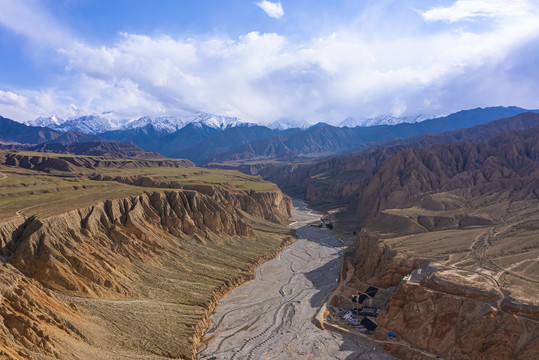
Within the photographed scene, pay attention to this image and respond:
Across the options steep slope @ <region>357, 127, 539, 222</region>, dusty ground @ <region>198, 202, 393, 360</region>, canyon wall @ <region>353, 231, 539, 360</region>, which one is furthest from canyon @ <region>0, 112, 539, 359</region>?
steep slope @ <region>357, 127, 539, 222</region>

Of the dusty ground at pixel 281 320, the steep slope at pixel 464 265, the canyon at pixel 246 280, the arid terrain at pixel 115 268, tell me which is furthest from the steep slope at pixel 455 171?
the arid terrain at pixel 115 268

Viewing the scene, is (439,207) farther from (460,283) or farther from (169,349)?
(169,349)

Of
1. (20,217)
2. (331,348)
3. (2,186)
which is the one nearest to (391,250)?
(331,348)

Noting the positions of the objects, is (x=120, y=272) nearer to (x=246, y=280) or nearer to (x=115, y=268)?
(x=115, y=268)

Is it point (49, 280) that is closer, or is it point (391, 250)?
point (49, 280)

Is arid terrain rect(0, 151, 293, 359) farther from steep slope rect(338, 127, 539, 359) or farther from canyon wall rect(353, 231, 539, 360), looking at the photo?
canyon wall rect(353, 231, 539, 360)

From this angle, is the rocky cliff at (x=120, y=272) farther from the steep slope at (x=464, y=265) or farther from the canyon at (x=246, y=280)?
the steep slope at (x=464, y=265)
